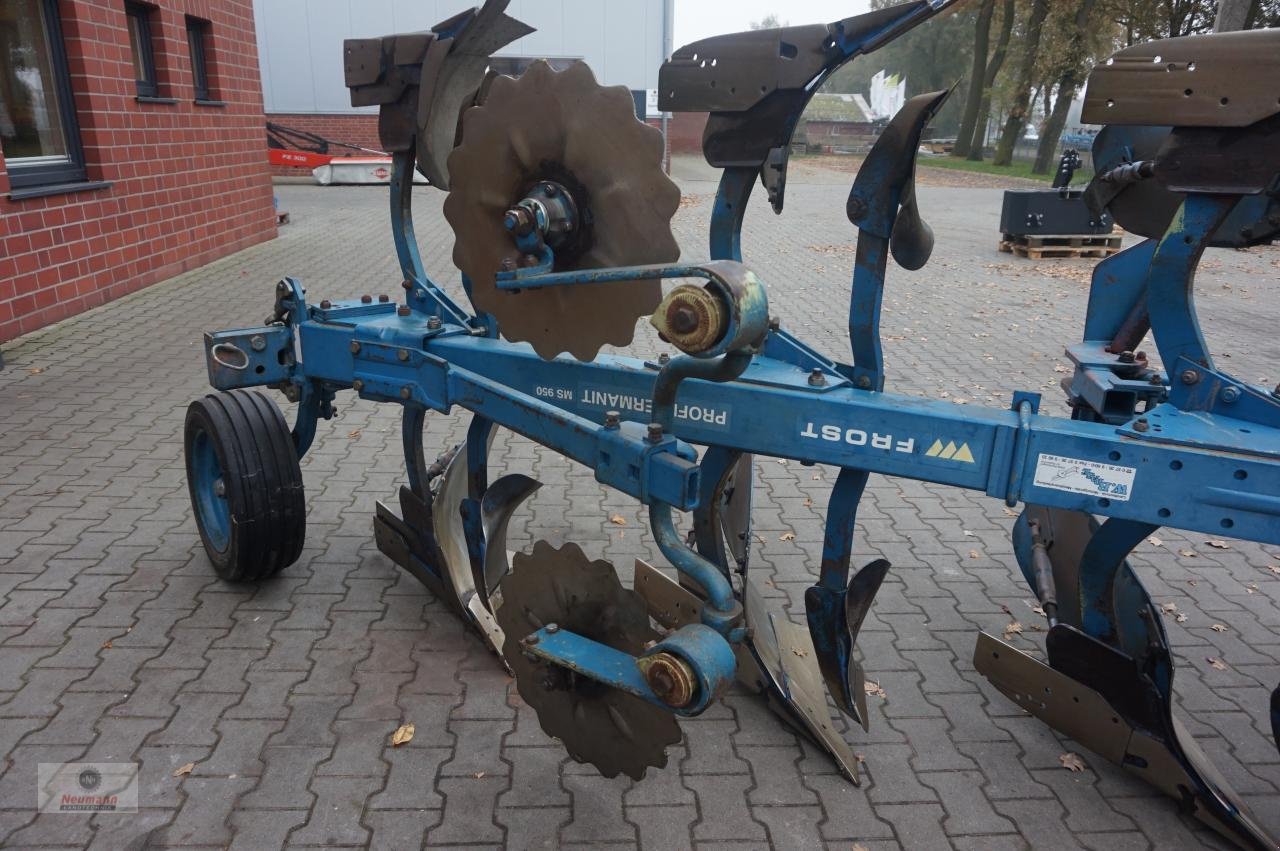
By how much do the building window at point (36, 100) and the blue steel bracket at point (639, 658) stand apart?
6.50m

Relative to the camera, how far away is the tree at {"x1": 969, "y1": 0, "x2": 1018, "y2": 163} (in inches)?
1067

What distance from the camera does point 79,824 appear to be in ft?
7.57

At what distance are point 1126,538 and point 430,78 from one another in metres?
2.45

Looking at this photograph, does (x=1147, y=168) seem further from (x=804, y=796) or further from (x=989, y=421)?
(x=804, y=796)

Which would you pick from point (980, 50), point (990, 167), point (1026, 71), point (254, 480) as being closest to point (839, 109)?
point (990, 167)

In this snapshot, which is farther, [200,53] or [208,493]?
[200,53]

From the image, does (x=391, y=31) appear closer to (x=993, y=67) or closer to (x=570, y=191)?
(x=993, y=67)

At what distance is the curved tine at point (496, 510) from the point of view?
121 inches

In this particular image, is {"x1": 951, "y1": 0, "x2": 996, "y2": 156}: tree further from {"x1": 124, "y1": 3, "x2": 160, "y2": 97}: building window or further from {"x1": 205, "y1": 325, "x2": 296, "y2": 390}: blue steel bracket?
{"x1": 205, "y1": 325, "x2": 296, "y2": 390}: blue steel bracket

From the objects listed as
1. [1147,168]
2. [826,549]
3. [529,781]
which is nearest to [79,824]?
[529,781]

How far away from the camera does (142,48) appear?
28.7 feet

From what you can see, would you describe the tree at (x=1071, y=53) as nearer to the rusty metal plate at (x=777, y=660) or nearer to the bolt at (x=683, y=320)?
the rusty metal plate at (x=777, y=660)

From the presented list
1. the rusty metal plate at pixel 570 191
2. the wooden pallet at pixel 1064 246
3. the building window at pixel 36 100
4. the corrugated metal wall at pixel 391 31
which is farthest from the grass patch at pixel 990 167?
the rusty metal plate at pixel 570 191

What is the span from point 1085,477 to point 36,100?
810 cm
